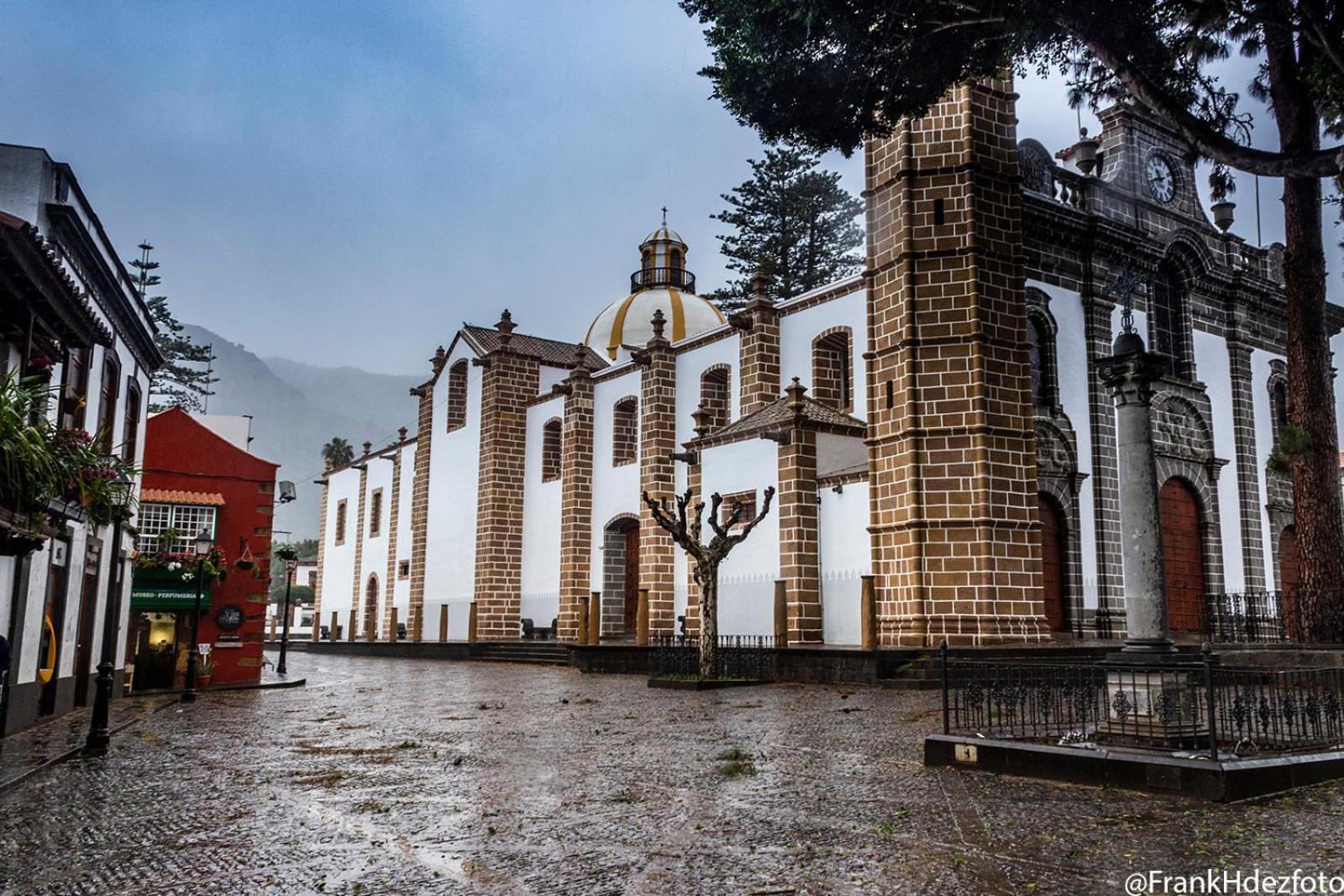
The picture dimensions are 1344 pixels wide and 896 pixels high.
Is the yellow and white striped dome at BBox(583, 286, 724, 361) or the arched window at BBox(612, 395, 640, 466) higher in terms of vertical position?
the yellow and white striped dome at BBox(583, 286, 724, 361)

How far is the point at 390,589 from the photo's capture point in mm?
40156

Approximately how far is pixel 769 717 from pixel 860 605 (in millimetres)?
7591

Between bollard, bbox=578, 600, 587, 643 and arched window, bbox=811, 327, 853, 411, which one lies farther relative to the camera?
bollard, bbox=578, 600, 587, 643

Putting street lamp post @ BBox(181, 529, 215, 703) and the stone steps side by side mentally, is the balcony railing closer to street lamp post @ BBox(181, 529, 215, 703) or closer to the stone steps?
the stone steps

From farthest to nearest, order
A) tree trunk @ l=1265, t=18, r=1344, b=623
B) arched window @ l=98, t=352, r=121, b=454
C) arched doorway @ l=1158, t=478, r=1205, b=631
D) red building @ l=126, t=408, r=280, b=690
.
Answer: arched doorway @ l=1158, t=478, r=1205, b=631
red building @ l=126, t=408, r=280, b=690
tree trunk @ l=1265, t=18, r=1344, b=623
arched window @ l=98, t=352, r=121, b=454

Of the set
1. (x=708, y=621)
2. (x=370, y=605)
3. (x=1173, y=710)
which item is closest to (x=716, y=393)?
(x=708, y=621)

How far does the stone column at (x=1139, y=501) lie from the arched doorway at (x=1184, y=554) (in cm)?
1472

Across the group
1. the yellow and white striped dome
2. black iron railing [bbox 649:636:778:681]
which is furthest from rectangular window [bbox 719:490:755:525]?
the yellow and white striped dome

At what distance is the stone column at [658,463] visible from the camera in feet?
85.1

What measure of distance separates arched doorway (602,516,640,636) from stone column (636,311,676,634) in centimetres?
214

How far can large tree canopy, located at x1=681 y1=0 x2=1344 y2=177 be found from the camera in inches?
523

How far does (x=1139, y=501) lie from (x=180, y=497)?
679 inches

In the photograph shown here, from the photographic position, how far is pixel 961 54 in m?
15.3

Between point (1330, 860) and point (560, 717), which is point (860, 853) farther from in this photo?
point (560, 717)
